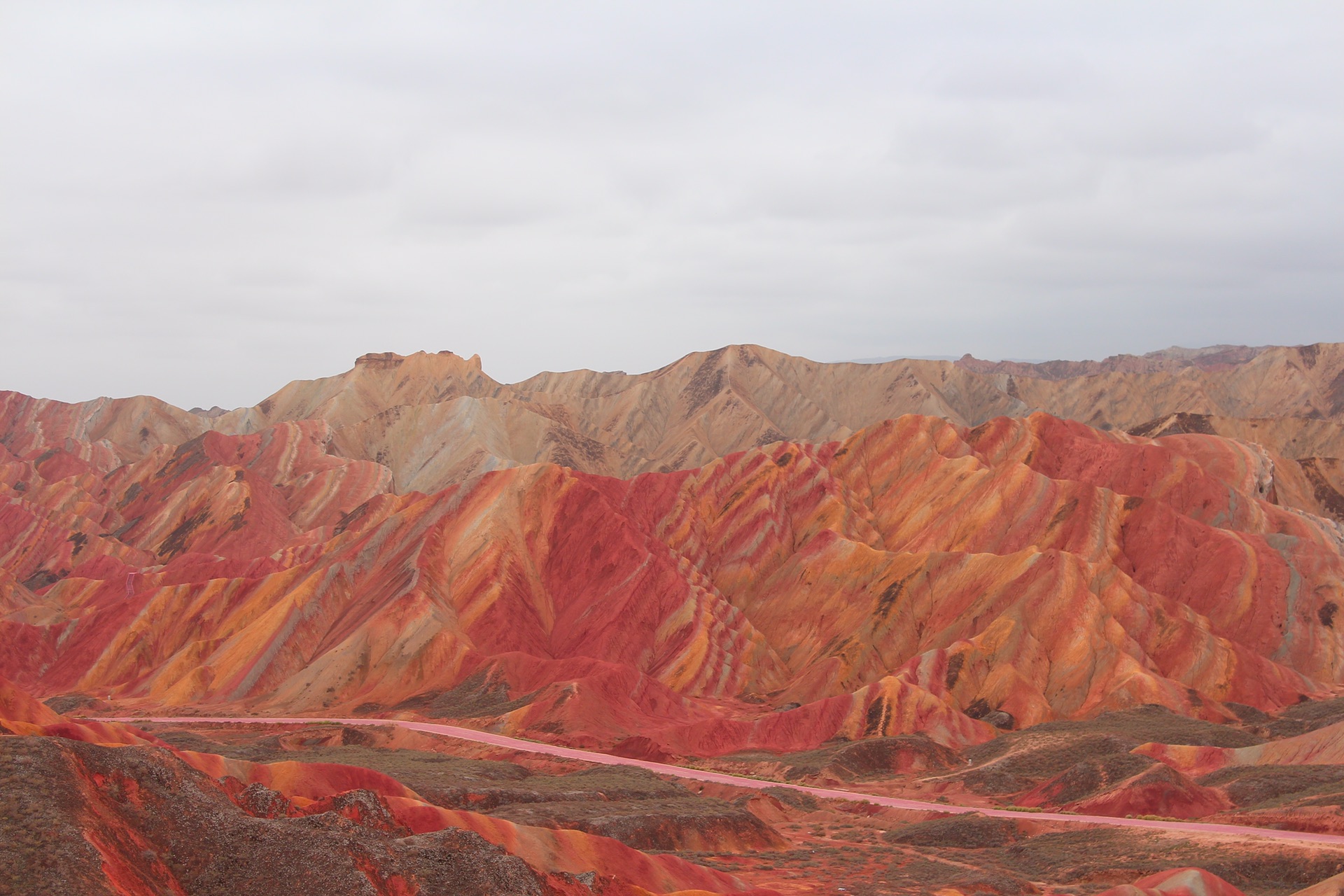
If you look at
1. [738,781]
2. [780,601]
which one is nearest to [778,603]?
[780,601]

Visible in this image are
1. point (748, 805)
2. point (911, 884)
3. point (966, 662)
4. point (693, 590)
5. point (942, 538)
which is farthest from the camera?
point (942, 538)

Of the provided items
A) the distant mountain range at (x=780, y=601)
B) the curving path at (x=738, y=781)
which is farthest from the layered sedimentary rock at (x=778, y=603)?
the curving path at (x=738, y=781)

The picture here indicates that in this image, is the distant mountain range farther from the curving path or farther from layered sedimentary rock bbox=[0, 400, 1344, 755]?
the curving path

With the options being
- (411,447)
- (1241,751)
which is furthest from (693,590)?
(411,447)

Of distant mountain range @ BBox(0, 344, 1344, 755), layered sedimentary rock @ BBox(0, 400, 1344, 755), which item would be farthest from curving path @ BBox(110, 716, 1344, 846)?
layered sedimentary rock @ BBox(0, 400, 1344, 755)

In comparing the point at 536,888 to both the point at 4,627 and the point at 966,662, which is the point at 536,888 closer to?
the point at 966,662
